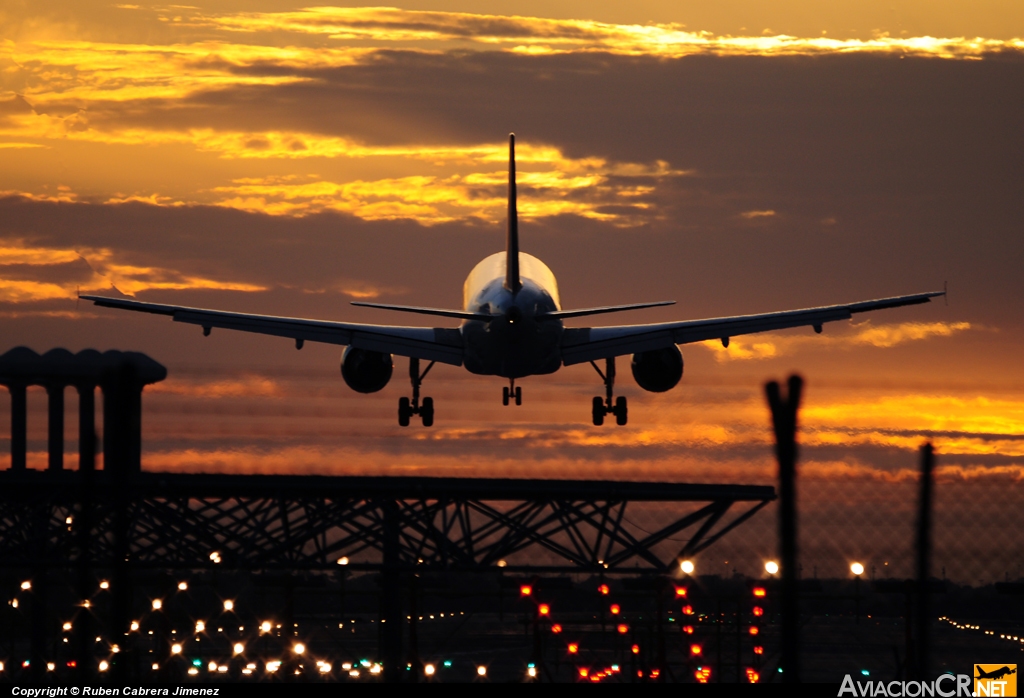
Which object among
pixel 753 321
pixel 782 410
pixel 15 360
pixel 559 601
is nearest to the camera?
pixel 782 410

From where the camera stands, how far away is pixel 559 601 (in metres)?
172

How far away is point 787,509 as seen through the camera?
17312 mm

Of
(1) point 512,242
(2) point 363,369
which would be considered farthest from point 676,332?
(2) point 363,369

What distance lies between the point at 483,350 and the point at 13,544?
23.9 metres

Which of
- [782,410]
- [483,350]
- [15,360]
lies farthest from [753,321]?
[15,360]

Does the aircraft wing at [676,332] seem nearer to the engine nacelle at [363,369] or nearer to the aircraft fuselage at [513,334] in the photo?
the aircraft fuselage at [513,334]

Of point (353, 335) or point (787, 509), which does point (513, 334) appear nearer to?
point (353, 335)

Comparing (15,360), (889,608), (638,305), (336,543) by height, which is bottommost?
(889,608)

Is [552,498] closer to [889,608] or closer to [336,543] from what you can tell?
[336,543]

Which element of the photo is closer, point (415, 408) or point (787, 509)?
A: point (787, 509)

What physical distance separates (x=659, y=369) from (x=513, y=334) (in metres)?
9.39

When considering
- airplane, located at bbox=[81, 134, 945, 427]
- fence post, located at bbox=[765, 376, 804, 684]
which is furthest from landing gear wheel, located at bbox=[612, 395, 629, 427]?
fence post, located at bbox=[765, 376, 804, 684]

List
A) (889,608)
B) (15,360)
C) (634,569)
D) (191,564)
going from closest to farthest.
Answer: (889,608), (191,564), (634,569), (15,360)

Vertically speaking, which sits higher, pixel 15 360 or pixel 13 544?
pixel 15 360
